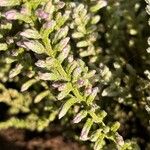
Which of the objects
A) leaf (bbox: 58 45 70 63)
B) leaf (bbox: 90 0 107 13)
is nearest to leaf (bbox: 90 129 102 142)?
leaf (bbox: 58 45 70 63)

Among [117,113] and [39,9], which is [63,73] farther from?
[117,113]

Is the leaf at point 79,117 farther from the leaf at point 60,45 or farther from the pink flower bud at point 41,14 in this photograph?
the pink flower bud at point 41,14

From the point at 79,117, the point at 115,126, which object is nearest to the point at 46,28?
the point at 79,117

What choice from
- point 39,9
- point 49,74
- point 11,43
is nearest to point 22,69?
point 11,43

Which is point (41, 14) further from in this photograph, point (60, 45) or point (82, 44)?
point (82, 44)

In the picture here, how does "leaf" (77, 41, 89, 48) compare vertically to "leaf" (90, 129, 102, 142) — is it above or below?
above

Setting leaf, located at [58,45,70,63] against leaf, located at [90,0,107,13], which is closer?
leaf, located at [58,45,70,63]

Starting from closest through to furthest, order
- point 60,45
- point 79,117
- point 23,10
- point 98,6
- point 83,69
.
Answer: point 23,10, point 60,45, point 79,117, point 83,69, point 98,6

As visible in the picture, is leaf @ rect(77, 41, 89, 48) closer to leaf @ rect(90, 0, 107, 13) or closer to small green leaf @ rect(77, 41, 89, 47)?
small green leaf @ rect(77, 41, 89, 47)
